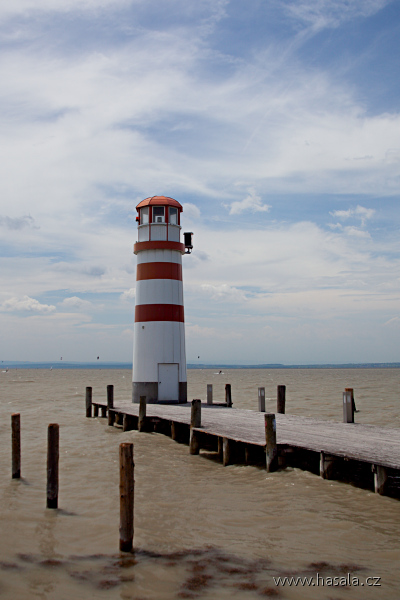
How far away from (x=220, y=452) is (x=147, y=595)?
811cm

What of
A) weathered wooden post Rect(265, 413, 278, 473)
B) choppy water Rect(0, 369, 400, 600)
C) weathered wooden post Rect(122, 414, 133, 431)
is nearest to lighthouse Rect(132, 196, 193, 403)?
weathered wooden post Rect(122, 414, 133, 431)

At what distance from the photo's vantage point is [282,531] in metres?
8.68

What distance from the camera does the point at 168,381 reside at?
22016 millimetres

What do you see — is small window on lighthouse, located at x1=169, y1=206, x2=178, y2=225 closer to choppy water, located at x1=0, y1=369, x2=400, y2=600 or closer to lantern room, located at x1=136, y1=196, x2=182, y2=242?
lantern room, located at x1=136, y1=196, x2=182, y2=242

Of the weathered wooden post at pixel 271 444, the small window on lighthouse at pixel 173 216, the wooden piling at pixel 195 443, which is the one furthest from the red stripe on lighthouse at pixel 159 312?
the weathered wooden post at pixel 271 444

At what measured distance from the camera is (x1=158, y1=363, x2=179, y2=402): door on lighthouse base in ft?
71.7

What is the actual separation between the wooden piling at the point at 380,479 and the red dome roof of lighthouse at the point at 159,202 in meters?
15.1

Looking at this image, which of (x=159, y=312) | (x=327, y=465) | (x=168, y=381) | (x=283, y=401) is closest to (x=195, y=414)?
(x=327, y=465)

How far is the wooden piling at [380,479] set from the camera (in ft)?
32.9

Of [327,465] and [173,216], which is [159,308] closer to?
[173,216]

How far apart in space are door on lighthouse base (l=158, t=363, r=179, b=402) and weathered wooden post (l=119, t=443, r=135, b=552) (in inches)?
528

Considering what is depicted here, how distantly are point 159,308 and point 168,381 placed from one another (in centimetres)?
315

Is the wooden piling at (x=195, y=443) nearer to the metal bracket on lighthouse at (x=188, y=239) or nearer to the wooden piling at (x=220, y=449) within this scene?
the wooden piling at (x=220, y=449)

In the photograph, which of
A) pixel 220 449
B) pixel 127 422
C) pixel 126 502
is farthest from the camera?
pixel 127 422
